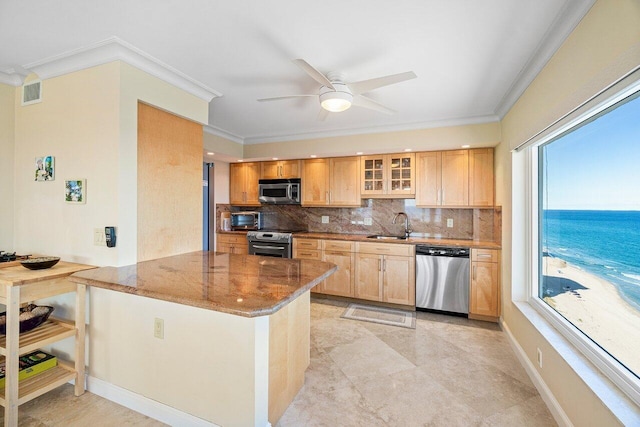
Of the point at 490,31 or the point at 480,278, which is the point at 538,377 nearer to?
the point at 480,278

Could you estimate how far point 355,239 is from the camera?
13.5ft

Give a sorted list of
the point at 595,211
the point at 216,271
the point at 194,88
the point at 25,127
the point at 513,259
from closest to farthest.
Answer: the point at 595,211 < the point at 216,271 < the point at 25,127 < the point at 194,88 < the point at 513,259

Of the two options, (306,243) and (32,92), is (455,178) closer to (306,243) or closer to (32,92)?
(306,243)

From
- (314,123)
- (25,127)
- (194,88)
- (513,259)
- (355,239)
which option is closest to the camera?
(25,127)

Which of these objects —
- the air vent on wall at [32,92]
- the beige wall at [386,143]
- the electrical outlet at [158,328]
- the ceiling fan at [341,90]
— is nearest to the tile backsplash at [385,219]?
the beige wall at [386,143]

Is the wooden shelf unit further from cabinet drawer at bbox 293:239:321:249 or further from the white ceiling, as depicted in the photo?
cabinet drawer at bbox 293:239:321:249

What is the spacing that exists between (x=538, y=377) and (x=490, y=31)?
2.47 meters

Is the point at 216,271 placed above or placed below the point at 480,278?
above

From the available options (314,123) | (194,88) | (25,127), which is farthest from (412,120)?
(25,127)

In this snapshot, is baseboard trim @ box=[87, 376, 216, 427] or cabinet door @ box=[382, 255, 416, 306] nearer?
baseboard trim @ box=[87, 376, 216, 427]

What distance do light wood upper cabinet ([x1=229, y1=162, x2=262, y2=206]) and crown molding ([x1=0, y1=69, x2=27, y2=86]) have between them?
2907 millimetres

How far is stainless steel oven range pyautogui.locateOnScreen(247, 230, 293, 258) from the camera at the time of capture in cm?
443

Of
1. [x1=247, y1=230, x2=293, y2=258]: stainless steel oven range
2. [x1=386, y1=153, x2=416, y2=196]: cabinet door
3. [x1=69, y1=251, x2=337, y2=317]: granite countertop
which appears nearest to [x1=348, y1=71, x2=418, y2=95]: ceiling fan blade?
[x1=69, y1=251, x2=337, y2=317]: granite countertop

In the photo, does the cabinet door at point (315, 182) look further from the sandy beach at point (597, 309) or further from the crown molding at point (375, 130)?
the sandy beach at point (597, 309)
